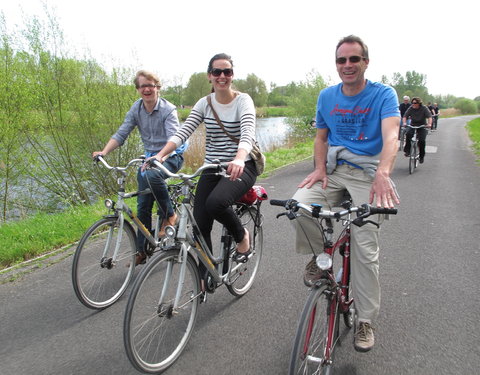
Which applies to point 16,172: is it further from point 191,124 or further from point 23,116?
point 191,124

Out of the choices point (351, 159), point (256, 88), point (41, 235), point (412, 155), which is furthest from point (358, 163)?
point (256, 88)

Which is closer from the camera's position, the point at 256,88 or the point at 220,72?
the point at 220,72

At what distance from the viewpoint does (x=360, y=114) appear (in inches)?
105

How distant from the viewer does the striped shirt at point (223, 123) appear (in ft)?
10.4

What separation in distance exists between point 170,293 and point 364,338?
1.38 metres

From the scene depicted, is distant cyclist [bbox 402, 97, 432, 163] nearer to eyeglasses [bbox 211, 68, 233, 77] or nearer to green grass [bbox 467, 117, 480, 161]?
green grass [bbox 467, 117, 480, 161]

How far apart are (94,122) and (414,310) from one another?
952 cm

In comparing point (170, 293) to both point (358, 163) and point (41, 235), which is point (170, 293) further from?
point (41, 235)

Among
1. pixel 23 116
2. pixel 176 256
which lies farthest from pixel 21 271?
pixel 23 116

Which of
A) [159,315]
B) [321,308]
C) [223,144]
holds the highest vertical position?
[223,144]

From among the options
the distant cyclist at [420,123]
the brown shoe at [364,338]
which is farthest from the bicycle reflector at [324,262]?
the distant cyclist at [420,123]

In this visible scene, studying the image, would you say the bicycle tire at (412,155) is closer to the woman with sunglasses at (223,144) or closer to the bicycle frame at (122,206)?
the woman with sunglasses at (223,144)

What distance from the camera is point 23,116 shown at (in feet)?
29.9

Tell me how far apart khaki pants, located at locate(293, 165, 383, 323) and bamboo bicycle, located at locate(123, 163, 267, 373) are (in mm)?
709
